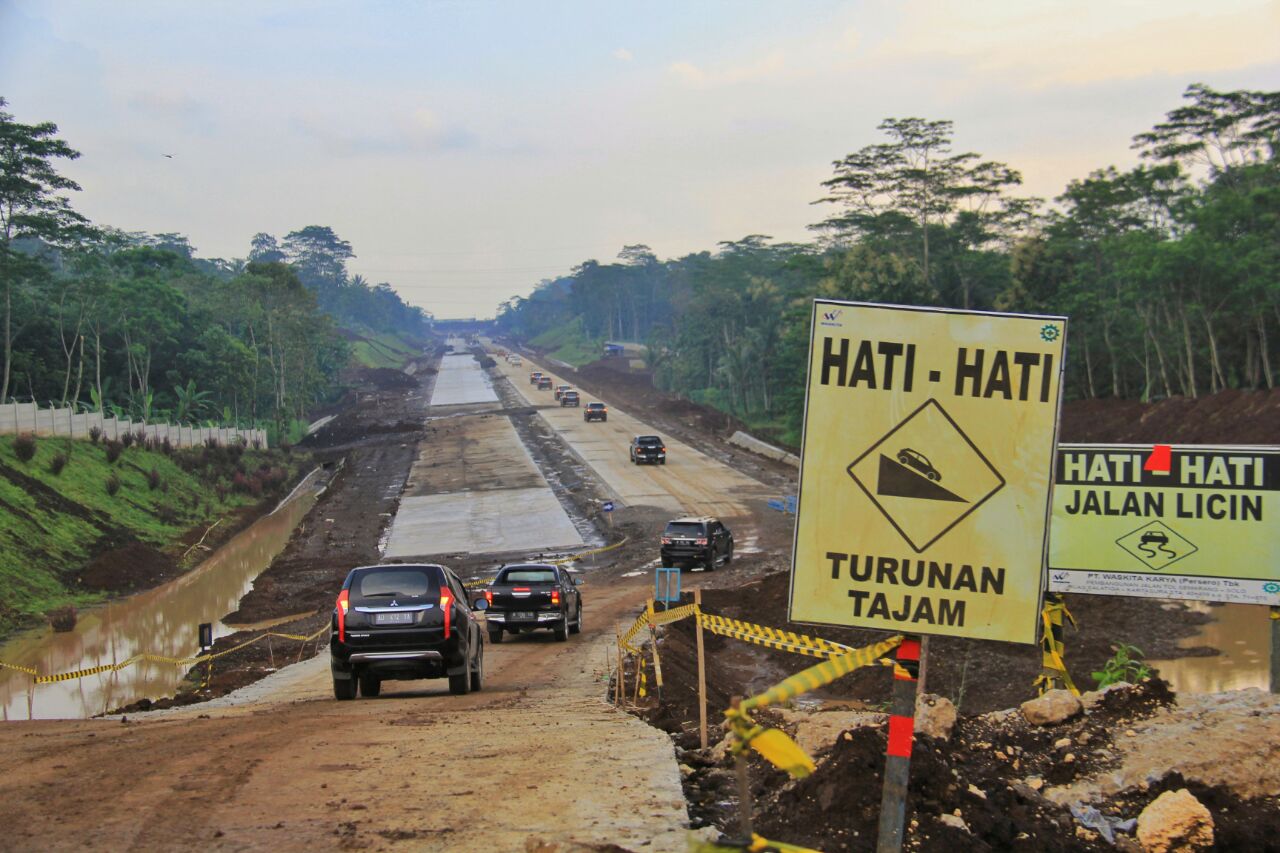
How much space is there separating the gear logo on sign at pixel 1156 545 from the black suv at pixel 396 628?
26.2 feet

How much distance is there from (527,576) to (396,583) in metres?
9.39

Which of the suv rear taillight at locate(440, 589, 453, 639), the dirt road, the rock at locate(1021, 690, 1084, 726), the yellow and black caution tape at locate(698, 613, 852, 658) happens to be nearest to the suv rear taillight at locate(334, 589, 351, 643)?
the dirt road

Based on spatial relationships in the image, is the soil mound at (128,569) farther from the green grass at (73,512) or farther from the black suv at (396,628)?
the black suv at (396,628)

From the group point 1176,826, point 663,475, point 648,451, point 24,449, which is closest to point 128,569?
point 24,449

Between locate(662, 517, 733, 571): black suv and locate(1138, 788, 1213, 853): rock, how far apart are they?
102ft

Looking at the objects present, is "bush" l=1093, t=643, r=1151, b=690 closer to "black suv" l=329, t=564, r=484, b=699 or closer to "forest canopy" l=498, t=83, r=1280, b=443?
"black suv" l=329, t=564, r=484, b=699

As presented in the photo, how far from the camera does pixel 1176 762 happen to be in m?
8.69

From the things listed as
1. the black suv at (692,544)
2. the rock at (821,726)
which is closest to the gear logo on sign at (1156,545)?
the rock at (821,726)

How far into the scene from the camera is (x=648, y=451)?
2689 inches

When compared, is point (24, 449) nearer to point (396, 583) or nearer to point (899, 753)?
point (396, 583)

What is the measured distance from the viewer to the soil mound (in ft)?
131

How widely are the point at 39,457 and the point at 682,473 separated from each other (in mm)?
30730

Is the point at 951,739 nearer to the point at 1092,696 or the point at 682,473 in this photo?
the point at 1092,696

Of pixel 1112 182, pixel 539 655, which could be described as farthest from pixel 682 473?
pixel 539 655
